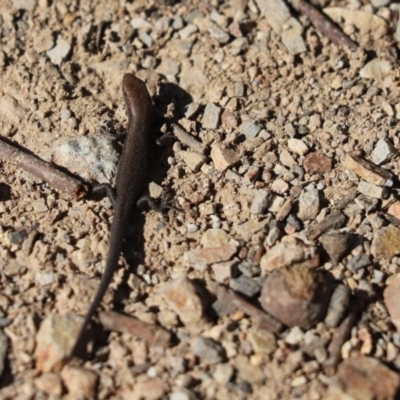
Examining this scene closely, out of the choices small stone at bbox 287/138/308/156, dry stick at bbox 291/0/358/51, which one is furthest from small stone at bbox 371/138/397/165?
dry stick at bbox 291/0/358/51

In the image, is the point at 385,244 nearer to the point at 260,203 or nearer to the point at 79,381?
the point at 260,203

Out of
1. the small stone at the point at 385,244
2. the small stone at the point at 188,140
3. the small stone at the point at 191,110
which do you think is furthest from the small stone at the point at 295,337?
the small stone at the point at 191,110

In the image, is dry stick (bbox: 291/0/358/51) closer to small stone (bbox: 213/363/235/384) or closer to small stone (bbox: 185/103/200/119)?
small stone (bbox: 185/103/200/119)

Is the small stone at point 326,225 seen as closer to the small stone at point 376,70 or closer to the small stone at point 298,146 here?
the small stone at point 298,146

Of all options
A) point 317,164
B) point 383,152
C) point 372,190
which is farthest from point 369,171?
point 317,164

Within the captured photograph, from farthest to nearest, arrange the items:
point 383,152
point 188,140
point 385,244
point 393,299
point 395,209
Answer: point 188,140
point 383,152
point 395,209
point 385,244
point 393,299

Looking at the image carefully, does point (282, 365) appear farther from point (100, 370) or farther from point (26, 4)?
point (26, 4)

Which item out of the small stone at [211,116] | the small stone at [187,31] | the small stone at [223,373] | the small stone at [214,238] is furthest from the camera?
the small stone at [187,31]
